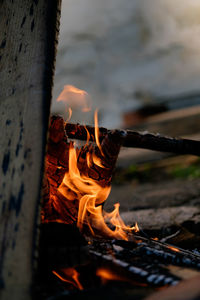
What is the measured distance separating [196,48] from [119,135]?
25.8 feet

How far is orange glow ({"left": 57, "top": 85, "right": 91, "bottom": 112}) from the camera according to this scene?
5.07 ft

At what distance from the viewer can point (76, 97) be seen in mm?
1582

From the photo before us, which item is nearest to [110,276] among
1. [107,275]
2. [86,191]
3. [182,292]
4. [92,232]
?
[107,275]

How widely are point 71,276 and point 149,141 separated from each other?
0.79 metres

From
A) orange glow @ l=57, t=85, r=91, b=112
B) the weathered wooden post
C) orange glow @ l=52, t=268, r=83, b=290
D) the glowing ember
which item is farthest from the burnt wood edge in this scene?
orange glow @ l=57, t=85, r=91, b=112

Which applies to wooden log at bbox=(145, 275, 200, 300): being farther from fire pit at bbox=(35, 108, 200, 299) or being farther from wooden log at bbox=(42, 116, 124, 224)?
wooden log at bbox=(42, 116, 124, 224)

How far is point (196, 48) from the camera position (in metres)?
7.89

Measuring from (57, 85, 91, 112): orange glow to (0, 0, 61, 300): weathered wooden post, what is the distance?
0.39 meters

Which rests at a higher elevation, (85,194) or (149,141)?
(149,141)

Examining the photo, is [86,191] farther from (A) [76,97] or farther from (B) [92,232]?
(A) [76,97]

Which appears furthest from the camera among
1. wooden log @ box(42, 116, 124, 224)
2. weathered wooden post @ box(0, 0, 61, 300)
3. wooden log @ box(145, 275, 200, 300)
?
wooden log @ box(42, 116, 124, 224)

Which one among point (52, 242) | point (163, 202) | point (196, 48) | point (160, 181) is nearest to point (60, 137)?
point (52, 242)

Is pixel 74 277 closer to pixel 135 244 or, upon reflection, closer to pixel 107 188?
pixel 135 244

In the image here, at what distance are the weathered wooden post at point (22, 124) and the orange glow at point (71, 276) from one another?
7.9 inches
